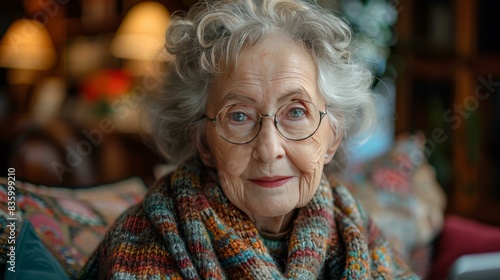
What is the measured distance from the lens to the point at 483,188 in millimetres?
3930

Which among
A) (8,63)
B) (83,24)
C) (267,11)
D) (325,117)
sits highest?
(267,11)

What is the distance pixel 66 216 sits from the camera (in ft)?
5.21

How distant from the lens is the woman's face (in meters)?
1.28

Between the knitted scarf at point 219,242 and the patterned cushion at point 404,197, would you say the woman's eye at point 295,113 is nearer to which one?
the knitted scarf at point 219,242

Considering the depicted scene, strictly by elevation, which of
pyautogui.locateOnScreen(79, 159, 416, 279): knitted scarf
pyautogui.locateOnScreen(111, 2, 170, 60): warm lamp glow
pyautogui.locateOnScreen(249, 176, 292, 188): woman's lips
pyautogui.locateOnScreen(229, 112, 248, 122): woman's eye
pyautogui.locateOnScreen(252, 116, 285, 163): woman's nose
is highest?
pyautogui.locateOnScreen(229, 112, 248, 122): woman's eye

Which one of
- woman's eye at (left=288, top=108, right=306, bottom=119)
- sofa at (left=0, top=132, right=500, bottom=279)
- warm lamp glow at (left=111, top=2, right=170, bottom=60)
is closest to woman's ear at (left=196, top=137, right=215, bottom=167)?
woman's eye at (left=288, top=108, right=306, bottom=119)

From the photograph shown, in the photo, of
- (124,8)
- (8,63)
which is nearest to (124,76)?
→ (124,8)

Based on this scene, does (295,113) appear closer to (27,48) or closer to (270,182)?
(270,182)

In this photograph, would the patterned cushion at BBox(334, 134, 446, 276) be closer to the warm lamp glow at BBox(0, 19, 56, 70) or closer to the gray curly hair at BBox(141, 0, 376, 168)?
the gray curly hair at BBox(141, 0, 376, 168)

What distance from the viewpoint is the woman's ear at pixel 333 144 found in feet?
4.76

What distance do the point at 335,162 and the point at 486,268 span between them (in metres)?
0.51

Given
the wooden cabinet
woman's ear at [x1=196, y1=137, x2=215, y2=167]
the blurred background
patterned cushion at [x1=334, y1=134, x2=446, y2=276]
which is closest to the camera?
woman's ear at [x1=196, y1=137, x2=215, y2=167]

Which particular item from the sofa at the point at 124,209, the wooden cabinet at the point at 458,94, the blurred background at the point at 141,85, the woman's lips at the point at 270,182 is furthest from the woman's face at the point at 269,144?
the wooden cabinet at the point at 458,94

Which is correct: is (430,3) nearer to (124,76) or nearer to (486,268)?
(124,76)
